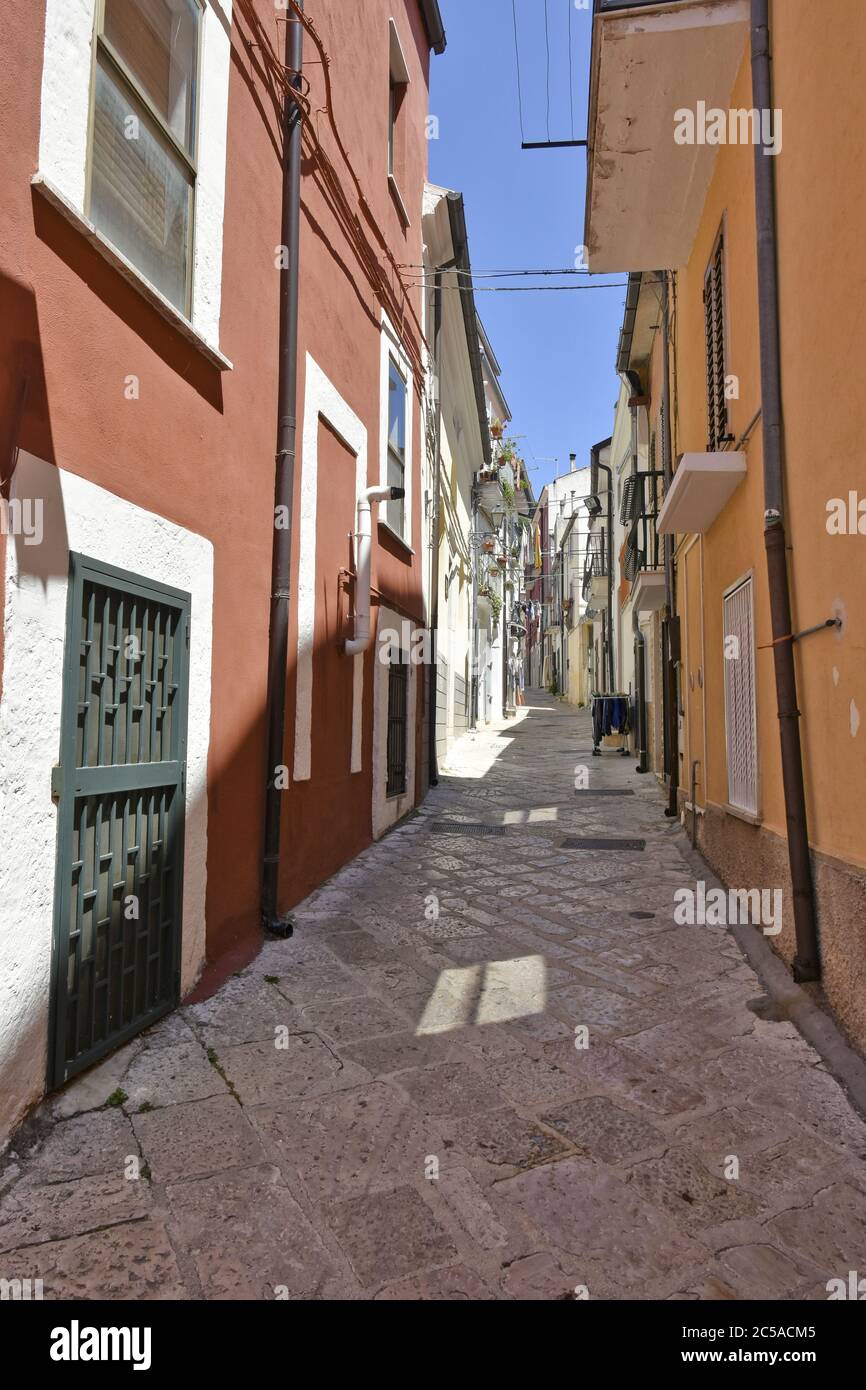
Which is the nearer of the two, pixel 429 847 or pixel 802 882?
pixel 802 882

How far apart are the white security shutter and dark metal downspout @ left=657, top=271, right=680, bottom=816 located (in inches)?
113

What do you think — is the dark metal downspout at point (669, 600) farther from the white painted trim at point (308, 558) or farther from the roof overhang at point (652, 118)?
the white painted trim at point (308, 558)

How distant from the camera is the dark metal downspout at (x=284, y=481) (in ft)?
15.8

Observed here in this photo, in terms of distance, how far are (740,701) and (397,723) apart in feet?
13.0

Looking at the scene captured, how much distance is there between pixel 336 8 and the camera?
616cm

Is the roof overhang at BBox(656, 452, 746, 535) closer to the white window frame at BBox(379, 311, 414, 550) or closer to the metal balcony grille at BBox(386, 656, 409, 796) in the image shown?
the white window frame at BBox(379, 311, 414, 550)

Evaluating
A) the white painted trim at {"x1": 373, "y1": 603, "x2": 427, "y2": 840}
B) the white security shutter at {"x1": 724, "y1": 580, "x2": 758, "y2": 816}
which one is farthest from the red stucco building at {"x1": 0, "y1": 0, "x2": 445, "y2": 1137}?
the white security shutter at {"x1": 724, "y1": 580, "x2": 758, "y2": 816}

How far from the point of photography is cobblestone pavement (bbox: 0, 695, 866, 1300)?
213 centimetres

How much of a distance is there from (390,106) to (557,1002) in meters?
8.66

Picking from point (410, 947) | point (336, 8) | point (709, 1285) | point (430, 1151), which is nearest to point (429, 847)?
point (410, 947)

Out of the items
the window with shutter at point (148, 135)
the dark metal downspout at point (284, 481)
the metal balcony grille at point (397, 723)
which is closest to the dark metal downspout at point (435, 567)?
the metal balcony grille at point (397, 723)

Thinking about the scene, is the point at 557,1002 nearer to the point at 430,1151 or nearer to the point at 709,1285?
the point at 430,1151

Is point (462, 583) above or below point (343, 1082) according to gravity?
above

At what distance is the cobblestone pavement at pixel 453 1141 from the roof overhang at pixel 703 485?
109 inches
